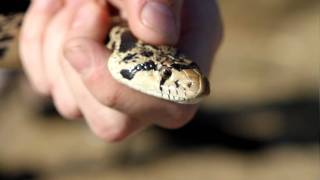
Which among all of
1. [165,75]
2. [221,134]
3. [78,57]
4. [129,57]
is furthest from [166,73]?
[221,134]

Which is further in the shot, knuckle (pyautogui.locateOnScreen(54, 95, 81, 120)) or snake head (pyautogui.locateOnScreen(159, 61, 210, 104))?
knuckle (pyautogui.locateOnScreen(54, 95, 81, 120))

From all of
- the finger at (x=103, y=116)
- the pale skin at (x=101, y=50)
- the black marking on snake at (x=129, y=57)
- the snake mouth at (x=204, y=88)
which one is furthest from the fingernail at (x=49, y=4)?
the snake mouth at (x=204, y=88)

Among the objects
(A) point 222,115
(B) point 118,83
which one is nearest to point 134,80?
(B) point 118,83

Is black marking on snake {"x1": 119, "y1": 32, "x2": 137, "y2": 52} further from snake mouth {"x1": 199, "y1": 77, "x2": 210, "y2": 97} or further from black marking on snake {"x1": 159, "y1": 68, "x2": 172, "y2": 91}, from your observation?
snake mouth {"x1": 199, "y1": 77, "x2": 210, "y2": 97}

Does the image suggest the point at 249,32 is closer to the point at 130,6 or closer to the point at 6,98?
the point at 6,98

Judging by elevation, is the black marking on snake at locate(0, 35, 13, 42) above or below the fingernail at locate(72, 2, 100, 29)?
above

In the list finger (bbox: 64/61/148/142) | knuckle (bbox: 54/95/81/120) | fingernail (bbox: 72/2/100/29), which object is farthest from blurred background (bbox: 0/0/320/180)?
fingernail (bbox: 72/2/100/29)

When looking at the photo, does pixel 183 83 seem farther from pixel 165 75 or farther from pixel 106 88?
pixel 106 88
